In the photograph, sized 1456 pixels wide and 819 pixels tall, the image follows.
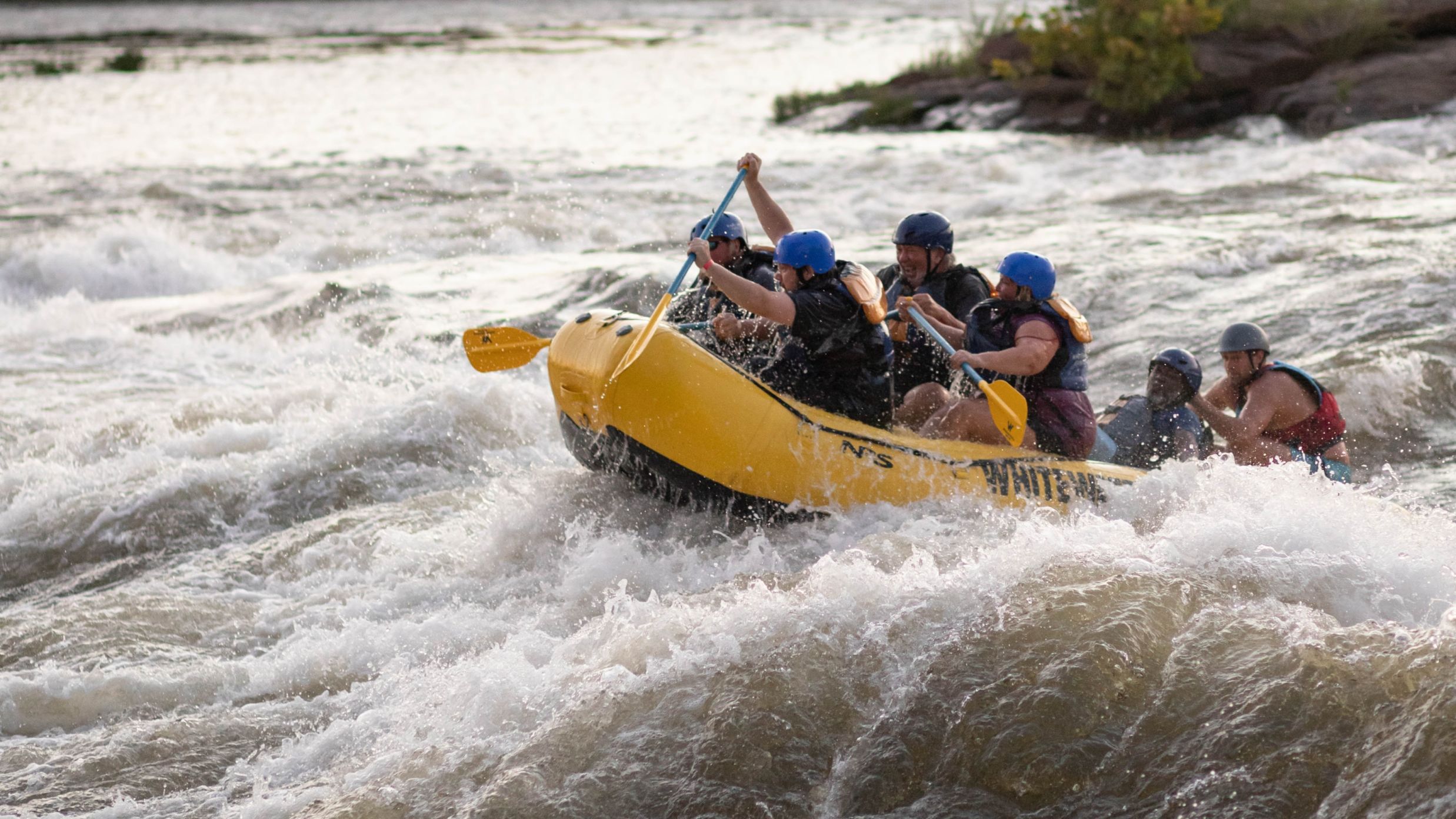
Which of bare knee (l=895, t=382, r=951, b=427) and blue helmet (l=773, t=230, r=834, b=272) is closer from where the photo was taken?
blue helmet (l=773, t=230, r=834, b=272)

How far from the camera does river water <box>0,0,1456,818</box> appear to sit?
370 centimetres

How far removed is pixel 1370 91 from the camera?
57.8ft

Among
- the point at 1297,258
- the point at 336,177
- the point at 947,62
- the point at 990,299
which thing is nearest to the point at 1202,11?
the point at 947,62


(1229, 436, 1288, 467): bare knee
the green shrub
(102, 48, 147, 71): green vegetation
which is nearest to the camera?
(1229, 436, 1288, 467): bare knee

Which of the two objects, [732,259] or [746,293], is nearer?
[746,293]

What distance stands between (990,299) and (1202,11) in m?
14.8

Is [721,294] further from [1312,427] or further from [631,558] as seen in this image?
[1312,427]

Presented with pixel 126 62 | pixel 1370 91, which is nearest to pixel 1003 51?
pixel 1370 91

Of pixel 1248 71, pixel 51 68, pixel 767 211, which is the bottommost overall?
pixel 51 68

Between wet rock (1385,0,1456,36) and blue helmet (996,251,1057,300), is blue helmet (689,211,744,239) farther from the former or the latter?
wet rock (1385,0,1456,36)

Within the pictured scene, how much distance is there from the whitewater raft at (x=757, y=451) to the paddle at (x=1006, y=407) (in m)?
0.20

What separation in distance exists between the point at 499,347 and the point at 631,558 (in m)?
1.38

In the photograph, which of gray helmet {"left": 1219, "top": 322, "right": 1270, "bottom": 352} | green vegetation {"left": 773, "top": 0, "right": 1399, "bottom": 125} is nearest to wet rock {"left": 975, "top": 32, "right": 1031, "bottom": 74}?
green vegetation {"left": 773, "top": 0, "right": 1399, "bottom": 125}

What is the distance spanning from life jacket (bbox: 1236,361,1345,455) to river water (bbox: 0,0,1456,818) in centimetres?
60
